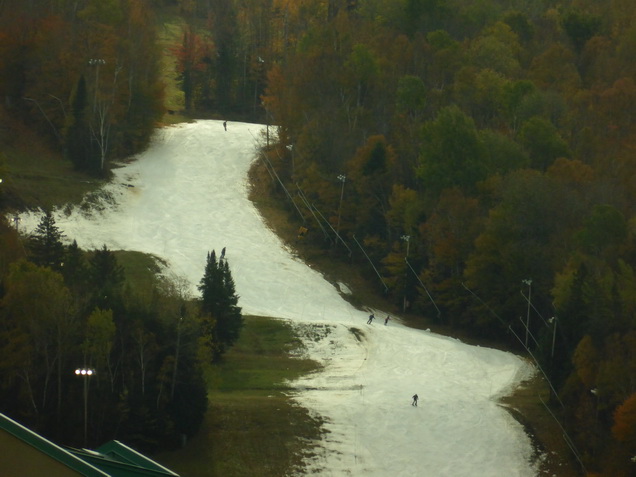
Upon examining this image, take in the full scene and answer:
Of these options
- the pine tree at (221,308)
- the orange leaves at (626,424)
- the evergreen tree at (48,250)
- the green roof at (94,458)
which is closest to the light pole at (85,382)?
the pine tree at (221,308)

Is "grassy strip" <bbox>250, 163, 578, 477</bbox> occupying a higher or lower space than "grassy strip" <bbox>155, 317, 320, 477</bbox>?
higher

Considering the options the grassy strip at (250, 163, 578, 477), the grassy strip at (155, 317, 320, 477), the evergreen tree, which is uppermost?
the evergreen tree

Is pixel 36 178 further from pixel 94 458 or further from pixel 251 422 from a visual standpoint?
pixel 94 458

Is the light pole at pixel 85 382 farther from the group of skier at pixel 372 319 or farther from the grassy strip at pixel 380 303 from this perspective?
the group of skier at pixel 372 319

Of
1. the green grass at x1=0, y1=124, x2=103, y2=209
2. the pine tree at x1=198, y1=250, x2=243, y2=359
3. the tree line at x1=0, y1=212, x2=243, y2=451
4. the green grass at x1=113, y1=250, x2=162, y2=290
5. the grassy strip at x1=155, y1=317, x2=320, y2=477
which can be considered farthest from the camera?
the green grass at x1=0, y1=124, x2=103, y2=209

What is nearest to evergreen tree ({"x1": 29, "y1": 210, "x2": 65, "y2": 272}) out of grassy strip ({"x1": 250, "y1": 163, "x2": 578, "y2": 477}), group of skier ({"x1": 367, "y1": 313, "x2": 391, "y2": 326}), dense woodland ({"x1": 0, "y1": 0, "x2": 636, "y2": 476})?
dense woodland ({"x1": 0, "y1": 0, "x2": 636, "y2": 476})

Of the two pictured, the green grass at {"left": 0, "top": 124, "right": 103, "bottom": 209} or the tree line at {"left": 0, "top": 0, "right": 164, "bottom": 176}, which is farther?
the tree line at {"left": 0, "top": 0, "right": 164, "bottom": 176}

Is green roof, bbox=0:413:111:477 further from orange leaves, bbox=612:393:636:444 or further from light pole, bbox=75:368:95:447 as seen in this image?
orange leaves, bbox=612:393:636:444
